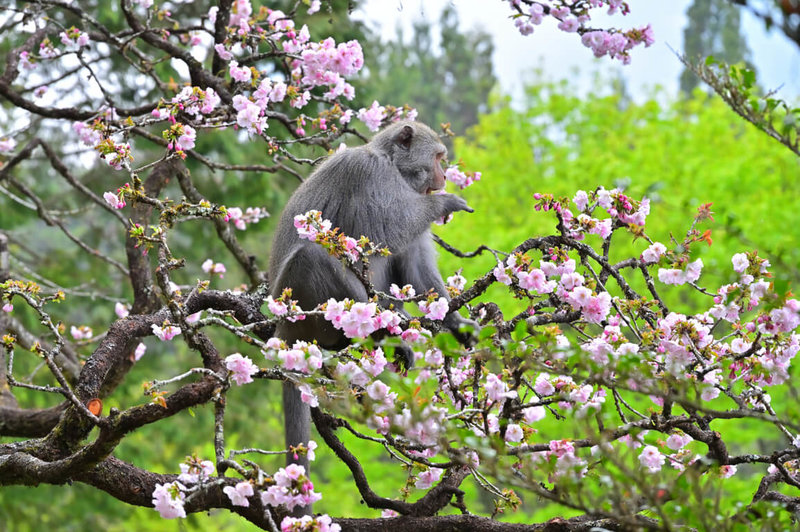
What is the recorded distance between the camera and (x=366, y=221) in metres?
4.70

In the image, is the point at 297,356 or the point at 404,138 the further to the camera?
the point at 404,138

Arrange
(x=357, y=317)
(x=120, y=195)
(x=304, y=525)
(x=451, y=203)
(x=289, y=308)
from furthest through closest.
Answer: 1. (x=451, y=203)
2. (x=120, y=195)
3. (x=357, y=317)
4. (x=289, y=308)
5. (x=304, y=525)

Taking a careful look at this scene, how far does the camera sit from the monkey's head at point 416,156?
17.0 feet

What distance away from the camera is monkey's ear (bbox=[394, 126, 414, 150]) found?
5211 mm

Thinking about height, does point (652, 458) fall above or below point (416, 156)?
below

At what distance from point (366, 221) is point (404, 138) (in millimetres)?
800

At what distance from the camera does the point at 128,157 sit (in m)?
3.56

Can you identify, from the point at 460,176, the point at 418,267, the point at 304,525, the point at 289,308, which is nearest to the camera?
the point at 304,525

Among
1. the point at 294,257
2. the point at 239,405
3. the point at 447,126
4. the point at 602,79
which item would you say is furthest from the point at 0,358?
the point at 602,79

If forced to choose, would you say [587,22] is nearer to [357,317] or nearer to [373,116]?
[373,116]

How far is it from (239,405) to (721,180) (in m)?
9.09

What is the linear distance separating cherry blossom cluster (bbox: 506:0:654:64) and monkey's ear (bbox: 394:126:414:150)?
0.94m

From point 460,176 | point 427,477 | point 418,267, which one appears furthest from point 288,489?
point 460,176

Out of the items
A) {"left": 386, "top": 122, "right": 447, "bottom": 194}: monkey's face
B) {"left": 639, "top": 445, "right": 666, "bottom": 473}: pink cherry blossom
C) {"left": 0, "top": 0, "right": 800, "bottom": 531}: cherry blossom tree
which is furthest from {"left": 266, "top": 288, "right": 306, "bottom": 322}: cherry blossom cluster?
{"left": 386, "top": 122, "right": 447, "bottom": 194}: monkey's face
